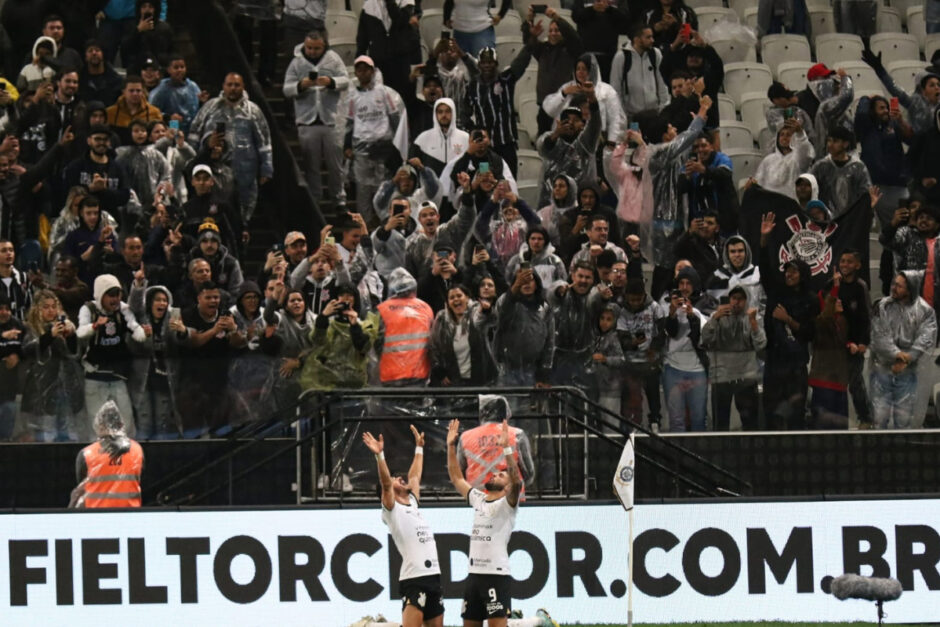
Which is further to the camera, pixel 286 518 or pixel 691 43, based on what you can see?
pixel 691 43

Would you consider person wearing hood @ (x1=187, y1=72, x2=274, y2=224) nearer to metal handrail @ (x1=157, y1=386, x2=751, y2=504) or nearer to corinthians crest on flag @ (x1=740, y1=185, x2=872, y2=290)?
metal handrail @ (x1=157, y1=386, x2=751, y2=504)

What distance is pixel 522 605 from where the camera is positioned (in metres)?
17.9

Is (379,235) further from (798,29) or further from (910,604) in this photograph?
(798,29)

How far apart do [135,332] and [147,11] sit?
550cm

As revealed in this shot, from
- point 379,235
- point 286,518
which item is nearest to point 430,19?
point 379,235

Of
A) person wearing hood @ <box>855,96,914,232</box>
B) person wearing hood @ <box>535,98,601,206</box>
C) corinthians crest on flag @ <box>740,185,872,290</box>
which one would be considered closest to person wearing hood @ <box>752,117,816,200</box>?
person wearing hood @ <box>855,96,914,232</box>

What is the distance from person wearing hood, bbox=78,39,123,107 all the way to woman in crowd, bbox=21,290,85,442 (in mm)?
4317

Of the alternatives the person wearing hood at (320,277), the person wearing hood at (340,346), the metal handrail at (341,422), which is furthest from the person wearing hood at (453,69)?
the metal handrail at (341,422)

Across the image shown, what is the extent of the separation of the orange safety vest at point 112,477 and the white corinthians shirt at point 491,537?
12.6ft

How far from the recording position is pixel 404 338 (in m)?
19.0

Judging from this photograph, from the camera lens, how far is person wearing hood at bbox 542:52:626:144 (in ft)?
72.6

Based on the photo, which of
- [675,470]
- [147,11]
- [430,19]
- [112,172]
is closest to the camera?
[675,470]

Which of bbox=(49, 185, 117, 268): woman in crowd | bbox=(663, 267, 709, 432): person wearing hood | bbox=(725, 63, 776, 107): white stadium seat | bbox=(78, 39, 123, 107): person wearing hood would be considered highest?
bbox=(725, 63, 776, 107): white stadium seat

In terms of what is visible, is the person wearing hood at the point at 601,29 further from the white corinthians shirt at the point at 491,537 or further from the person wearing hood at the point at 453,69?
the white corinthians shirt at the point at 491,537
